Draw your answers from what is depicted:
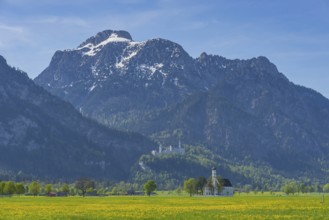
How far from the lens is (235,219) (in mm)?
84250

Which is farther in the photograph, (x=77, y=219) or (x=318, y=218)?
(x=77, y=219)

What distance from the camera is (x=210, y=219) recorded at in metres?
85.3

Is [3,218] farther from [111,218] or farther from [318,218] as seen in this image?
[318,218]

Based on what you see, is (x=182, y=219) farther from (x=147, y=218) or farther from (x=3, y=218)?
(x=3, y=218)

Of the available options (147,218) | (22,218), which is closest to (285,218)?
(147,218)

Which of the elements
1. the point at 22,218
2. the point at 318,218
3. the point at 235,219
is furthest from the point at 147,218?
the point at 318,218

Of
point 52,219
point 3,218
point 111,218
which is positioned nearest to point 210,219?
point 111,218

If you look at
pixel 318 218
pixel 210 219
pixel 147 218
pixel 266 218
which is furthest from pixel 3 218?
pixel 318 218

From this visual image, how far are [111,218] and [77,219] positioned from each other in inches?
189

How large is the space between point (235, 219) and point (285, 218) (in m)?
6.86

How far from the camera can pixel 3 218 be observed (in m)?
86.1

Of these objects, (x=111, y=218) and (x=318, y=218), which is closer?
(x=318, y=218)

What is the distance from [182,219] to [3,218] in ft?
81.8

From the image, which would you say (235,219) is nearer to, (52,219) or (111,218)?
(111,218)
